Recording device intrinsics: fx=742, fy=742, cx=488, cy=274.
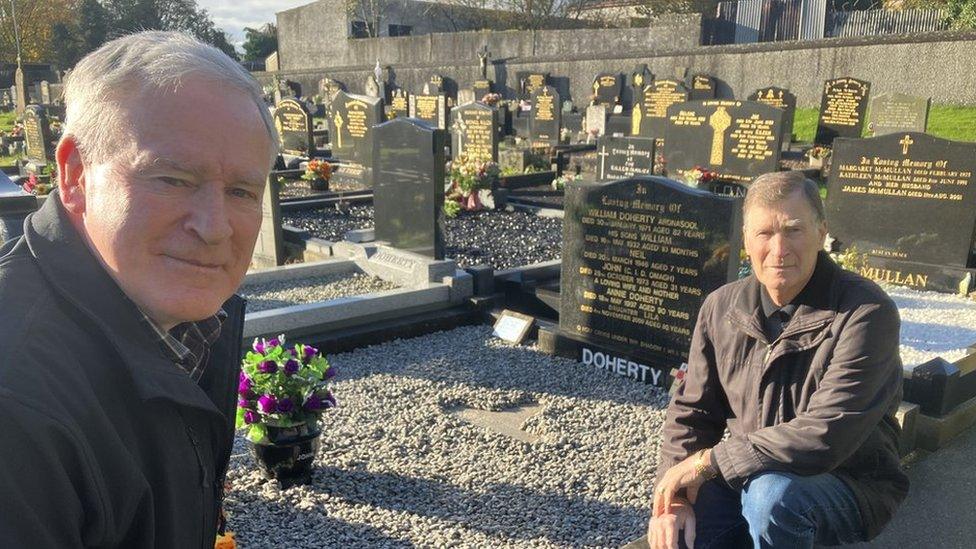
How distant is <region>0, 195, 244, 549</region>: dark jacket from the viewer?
913 mm

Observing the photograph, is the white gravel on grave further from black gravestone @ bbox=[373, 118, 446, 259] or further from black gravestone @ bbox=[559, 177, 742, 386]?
black gravestone @ bbox=[373, 118, 446, 259]

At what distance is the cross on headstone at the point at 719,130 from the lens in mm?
11547

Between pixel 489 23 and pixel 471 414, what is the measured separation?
42.8m

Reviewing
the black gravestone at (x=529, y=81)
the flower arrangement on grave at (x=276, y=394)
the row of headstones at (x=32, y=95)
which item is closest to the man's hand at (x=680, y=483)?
the flower arrangement on grave at (x=276, y=394)

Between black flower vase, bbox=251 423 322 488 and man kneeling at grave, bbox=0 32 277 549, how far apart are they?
2.47 meters

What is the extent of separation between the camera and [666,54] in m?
26.3

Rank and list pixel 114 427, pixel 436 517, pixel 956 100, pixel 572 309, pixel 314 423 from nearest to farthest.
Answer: pixel 114 427, pixel 436 517, pixel 314 423, pixel 572 309, pixel 956 100

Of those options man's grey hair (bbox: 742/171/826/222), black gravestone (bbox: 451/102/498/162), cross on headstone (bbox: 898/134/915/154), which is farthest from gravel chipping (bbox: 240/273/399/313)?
black gravestone (bbox: 451/102/498/162)

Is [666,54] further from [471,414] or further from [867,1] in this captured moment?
[471,414]

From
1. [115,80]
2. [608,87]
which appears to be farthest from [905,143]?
[608,87]

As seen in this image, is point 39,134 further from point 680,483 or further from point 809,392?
point 809,392

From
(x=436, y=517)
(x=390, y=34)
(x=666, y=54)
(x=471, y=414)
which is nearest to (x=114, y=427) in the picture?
(x=436, y=517)

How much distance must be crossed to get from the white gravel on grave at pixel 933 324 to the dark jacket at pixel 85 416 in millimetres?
5218

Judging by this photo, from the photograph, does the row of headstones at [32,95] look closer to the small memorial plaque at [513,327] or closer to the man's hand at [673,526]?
the small memorial plaque at [513,327]
